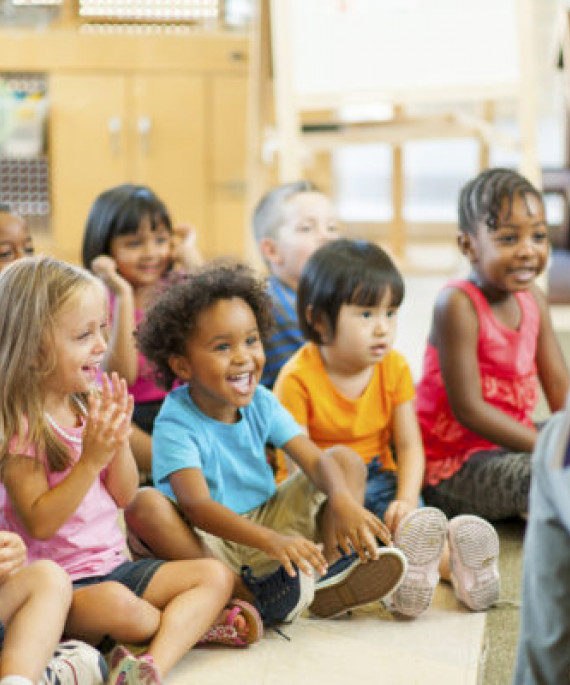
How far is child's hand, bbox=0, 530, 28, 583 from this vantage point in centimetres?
126

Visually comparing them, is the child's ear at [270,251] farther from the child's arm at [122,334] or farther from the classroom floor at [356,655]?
the classroom floor at [356,655]

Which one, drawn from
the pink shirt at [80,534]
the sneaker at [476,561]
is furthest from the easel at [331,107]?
the pink shirt at [80,534]

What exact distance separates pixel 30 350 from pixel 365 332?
1.95 ft

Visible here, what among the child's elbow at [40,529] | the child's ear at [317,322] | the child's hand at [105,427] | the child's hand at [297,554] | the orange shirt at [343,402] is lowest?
the child's hand at [297,554]

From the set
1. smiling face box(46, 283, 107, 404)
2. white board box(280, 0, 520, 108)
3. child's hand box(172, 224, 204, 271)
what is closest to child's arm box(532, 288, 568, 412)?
child's hand box(172, 224, 204, 271)

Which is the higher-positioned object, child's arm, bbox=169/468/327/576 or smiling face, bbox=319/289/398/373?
smiling face, bbox=319/289/398/373

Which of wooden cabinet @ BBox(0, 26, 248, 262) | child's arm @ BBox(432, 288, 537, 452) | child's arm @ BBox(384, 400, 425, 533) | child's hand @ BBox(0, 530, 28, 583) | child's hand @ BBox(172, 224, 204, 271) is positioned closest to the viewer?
child's hand @ BBox(0, 530, 28, 583)

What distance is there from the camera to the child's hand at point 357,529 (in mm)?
1488

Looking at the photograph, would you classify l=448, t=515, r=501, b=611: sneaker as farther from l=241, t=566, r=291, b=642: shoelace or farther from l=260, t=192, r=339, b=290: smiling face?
l=260, t=192, r=339, b=290: smiling face

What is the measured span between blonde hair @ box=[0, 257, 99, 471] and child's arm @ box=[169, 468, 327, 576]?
0.20 m

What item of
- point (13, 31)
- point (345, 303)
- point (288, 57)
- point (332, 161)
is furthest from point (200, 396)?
point (332, 161)

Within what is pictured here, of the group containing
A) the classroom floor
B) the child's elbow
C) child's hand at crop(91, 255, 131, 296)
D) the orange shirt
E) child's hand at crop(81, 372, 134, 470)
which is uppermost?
child's hand at crop(91, 255, 131, 296)

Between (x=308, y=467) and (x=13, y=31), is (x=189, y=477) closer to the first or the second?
(x=308, y=467)

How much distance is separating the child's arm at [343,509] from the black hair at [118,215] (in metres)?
0.76
